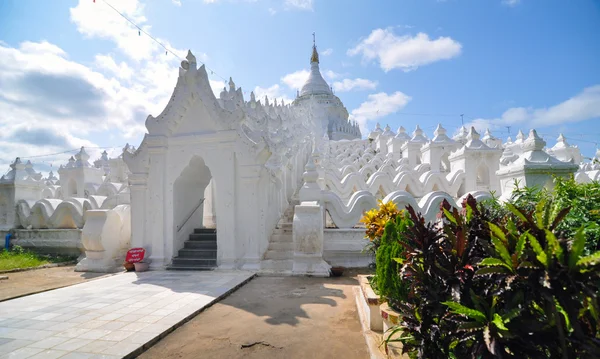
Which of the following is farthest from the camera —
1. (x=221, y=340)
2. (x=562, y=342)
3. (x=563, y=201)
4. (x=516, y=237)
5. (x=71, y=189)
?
(x=71, y=189)

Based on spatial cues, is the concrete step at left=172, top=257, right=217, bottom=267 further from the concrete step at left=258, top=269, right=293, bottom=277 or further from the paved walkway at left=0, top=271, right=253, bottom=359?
the concrete step at left=258, top=269, right=293, bottom=277

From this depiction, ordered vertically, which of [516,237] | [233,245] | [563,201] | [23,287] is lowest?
[23,287]

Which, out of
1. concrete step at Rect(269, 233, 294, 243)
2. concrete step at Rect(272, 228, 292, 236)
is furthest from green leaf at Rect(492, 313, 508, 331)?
concrete step at Rect(272, 228, 292, 236)

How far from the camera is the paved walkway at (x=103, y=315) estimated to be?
3.48m

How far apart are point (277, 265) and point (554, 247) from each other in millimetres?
6364

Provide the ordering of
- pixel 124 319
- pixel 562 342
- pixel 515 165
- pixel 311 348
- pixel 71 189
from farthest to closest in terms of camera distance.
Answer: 1. pixel 71 189
2. pixel 515 165
3. pixel 124 319
4. pixel 311 348
5. pixel 562 342

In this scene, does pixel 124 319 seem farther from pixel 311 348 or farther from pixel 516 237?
pixel 516 237

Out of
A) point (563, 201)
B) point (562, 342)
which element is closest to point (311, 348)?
point (562, 342)

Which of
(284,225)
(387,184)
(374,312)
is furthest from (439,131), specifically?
(374,312)

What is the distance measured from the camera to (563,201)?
3047 millimetres

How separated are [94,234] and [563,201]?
374 inches

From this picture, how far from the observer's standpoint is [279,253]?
779 cm

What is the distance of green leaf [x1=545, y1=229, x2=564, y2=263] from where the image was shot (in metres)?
1.54

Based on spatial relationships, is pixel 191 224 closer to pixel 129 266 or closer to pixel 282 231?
pixel 129 266
